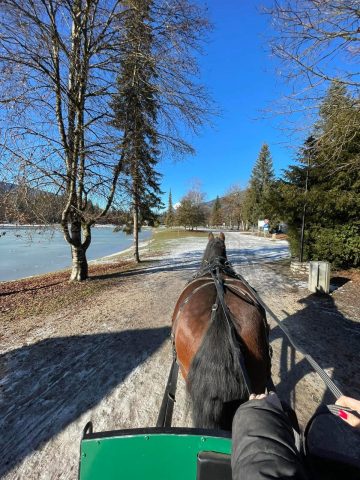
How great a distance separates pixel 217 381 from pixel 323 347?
3735mm

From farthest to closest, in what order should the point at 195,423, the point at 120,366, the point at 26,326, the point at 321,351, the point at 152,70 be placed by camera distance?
the point at 152,70 < the point at 26,326 < the point at 321,351 < the point at 120,366 < the point at 195,423

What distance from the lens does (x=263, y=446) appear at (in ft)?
3.39

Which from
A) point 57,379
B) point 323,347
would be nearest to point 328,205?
point 323,347

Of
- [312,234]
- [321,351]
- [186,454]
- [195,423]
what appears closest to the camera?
[186,454]

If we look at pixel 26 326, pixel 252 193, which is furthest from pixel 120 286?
pixel 252 193

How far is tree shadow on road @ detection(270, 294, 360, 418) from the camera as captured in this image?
373 centimetres

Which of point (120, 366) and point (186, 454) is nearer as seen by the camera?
point (186, 454)

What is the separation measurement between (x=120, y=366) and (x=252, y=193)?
166 ft

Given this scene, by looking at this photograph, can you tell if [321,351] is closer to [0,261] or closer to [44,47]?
[44,47]

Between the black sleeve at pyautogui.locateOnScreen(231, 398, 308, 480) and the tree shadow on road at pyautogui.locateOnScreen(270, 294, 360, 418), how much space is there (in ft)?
8.70

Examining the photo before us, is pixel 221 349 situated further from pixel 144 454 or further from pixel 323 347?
pixel 323 347

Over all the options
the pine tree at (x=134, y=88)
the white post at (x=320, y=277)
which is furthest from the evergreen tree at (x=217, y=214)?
the white post at (x=320, y=277)

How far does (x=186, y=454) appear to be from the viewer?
1.38m

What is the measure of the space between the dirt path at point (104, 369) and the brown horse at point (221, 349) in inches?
51.5
